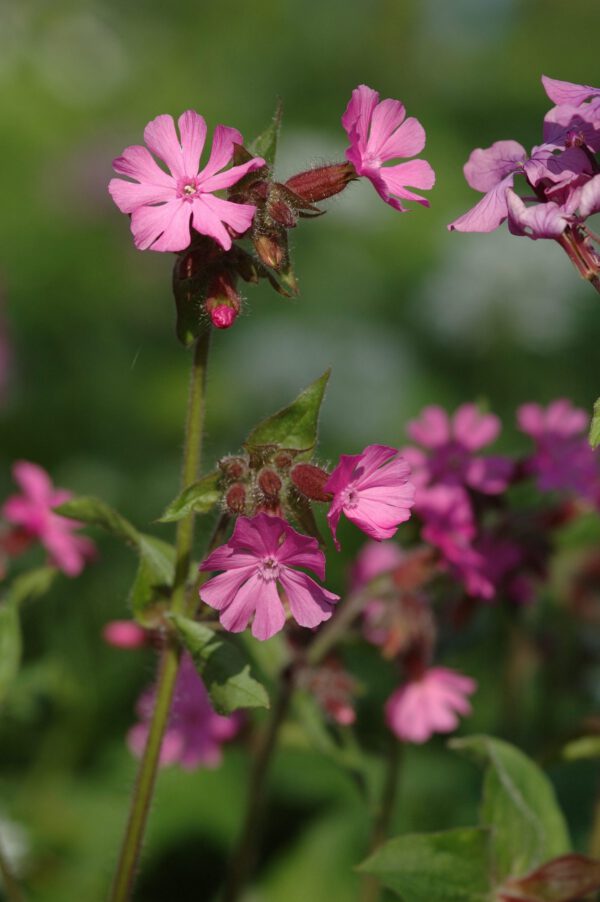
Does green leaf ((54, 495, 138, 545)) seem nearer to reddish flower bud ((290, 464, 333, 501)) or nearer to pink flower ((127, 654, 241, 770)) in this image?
reddish flower bud ((290, 464, 333, 501))

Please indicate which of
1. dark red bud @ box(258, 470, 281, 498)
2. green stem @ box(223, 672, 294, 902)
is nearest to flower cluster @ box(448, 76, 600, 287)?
dark red bud @ box(258, 470, 281, 498)

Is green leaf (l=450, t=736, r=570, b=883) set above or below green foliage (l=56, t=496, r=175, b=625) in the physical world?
below

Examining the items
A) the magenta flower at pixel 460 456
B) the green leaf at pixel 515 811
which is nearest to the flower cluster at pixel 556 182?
the magenta flower at pixel 460 456

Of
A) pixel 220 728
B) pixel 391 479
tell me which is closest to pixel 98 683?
pixel 220 728

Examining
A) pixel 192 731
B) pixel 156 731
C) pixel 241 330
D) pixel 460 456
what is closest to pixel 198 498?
pixel 156 731

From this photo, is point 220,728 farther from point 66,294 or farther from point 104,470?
point 66,294

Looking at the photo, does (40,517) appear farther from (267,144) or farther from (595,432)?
(595,432)

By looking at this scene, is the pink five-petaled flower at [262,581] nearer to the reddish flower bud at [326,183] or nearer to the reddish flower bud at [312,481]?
the reddish flower bud at [312,481]
